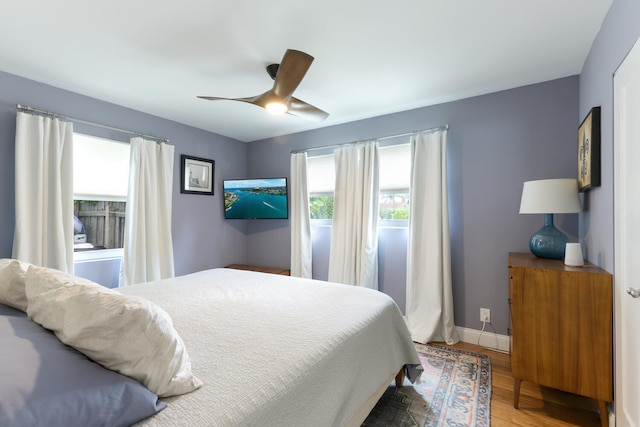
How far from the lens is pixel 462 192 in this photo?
2932mm

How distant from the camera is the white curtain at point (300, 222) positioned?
385 centimetres

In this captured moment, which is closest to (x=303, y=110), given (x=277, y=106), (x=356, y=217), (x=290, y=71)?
A: (x=277, y=106)

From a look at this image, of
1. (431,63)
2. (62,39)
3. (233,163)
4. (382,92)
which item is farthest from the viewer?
(233,163)

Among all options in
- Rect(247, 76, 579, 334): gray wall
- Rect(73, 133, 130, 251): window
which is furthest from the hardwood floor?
Rect(73, 133, 130, 251): window

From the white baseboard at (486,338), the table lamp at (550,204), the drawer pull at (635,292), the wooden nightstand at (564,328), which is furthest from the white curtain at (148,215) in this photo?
the drawer pull at (635,292)

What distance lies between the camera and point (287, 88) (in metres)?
2.08

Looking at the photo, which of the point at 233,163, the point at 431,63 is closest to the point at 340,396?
the point at 431,63

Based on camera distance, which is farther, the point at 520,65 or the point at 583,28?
the point at 520,65

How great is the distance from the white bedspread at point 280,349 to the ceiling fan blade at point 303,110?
4.72 ft

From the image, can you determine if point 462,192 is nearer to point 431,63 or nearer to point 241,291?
point 431,63

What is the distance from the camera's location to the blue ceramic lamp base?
2.14 meters

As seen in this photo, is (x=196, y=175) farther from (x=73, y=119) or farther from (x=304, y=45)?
(x=304, y=45)

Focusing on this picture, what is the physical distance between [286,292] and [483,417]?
1459mm

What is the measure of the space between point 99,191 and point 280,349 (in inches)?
115
